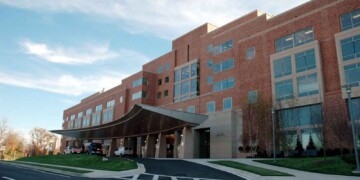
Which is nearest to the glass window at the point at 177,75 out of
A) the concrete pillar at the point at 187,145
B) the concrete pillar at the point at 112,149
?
the concrete pillar at the point at 112,149

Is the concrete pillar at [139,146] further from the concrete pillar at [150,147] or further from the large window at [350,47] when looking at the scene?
the large window at [350,47]

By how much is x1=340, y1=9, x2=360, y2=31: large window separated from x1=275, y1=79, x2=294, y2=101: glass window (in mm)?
8787

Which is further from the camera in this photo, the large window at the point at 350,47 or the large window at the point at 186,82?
the large window at the point at 186,82

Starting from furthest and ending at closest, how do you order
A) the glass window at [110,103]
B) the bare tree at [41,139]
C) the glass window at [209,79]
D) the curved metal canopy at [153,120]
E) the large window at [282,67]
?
the bare tree at [41,139] < the glass window at [110,103] < the glass window at [209,79] < the large window at [282,67] < the curved metal canopy at [153,120]

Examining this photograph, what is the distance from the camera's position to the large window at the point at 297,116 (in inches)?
1444

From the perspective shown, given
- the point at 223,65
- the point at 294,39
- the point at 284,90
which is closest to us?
the point at 284,90

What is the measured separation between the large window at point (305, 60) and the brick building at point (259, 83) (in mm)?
121

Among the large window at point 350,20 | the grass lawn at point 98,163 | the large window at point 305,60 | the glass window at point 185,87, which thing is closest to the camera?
the grass lawn at point 98,163

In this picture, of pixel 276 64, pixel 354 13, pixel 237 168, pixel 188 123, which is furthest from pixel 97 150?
pixel 354 13

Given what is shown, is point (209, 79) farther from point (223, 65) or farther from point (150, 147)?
point (150, 147)

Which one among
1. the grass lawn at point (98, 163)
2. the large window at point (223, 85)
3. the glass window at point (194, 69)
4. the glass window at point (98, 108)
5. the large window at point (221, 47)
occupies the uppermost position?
the large window at point (221, 47)

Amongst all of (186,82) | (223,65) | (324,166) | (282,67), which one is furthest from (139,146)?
(324,166)

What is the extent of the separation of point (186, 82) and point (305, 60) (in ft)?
95.2

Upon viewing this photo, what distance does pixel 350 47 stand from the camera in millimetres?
35219
